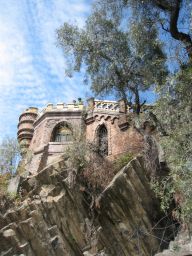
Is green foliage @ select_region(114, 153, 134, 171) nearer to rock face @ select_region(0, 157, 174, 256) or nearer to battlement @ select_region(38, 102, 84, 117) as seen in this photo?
rock face @ select_region(0, 157, 174, 256)

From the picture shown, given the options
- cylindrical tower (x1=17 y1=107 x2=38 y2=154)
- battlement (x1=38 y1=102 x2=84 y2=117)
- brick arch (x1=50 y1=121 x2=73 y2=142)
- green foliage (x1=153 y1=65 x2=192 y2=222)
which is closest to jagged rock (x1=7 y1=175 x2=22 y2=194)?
brick arch (x1=50 y1=121 x2=73 y2=142)

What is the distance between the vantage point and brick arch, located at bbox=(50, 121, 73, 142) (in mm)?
33987

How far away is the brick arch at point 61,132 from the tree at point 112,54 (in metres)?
10.9

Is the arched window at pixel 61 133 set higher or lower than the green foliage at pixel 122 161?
higher

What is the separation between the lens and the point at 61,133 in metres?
34.4

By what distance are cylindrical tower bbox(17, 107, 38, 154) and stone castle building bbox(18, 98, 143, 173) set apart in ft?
3.10

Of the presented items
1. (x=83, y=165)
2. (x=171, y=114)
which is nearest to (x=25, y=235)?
(x=83, y=165)

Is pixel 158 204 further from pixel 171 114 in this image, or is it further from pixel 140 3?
pixel 140 3

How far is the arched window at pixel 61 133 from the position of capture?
34000 mm

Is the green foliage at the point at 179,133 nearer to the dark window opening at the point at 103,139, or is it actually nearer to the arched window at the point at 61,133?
the dark window opening at the point at 103,139

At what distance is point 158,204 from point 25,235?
8.76 m

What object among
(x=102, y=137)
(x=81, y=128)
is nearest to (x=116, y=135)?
(x=102, y=137)

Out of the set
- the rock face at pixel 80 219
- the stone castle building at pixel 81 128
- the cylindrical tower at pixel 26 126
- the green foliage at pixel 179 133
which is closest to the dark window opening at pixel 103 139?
the stone castle building at pixel 81 128

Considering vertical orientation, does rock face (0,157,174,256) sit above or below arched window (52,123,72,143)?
below
